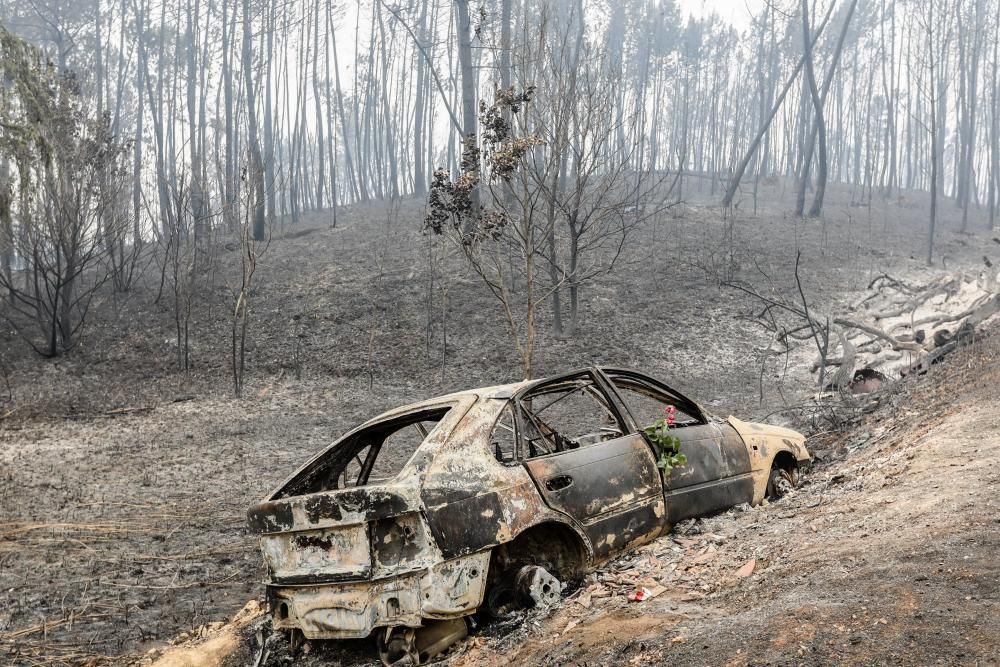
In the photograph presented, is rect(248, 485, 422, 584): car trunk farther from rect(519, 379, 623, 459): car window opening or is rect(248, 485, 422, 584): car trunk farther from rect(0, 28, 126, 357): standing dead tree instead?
rect(0, 28, 126, 357): standing dead tree

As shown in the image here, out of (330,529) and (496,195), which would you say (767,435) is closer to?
(330,529)

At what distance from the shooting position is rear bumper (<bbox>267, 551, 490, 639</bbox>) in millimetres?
3797

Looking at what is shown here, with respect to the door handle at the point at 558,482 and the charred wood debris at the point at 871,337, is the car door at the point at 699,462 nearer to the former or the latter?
the door handle at the point at 558,482

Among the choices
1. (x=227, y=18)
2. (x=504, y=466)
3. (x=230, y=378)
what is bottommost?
(x=230, y=378)

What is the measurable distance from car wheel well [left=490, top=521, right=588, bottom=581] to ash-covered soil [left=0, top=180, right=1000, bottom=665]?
8.0 inches

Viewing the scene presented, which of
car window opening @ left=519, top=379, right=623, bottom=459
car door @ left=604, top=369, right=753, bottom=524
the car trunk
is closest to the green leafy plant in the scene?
car door @ left=604, top=369, right=753, bottom=524

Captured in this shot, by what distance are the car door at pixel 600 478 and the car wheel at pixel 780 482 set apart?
1.69 m

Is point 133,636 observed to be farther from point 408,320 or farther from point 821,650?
point 408,320

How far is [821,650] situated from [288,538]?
274 centimetres

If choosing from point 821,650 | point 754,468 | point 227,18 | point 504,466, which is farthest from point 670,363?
point 227,18

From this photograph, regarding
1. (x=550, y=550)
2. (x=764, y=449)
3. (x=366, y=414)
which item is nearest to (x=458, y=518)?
(x=550, y=550)

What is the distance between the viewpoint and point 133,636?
5215 millimetres

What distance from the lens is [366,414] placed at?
46.4ft

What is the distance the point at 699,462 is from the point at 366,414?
9663 mm
